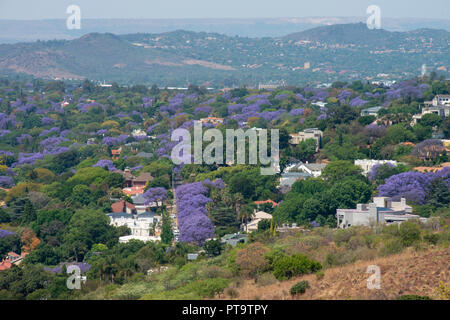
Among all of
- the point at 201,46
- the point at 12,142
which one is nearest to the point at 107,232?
the point at 12,142

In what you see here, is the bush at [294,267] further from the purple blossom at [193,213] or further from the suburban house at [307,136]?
the suburban house at [307,136]

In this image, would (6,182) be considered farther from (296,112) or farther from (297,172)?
(296,112)

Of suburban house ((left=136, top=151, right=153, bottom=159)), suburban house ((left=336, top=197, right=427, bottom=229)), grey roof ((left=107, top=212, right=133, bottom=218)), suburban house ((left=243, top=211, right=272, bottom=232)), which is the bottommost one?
suburban house ((left=136, top=151, right=153, bottom=159))

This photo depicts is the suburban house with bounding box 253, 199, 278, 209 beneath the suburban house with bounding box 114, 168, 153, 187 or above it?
above

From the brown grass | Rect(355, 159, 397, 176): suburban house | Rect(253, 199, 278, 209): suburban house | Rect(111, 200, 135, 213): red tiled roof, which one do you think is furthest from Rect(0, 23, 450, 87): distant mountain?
the brown grass

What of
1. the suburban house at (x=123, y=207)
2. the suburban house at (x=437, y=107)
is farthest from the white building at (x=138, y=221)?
the suburban house at (x=437, y=107)

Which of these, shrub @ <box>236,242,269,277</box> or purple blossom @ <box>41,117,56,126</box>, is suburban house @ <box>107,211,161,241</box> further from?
purple blossom @ <box>41,117,56,126</box>
